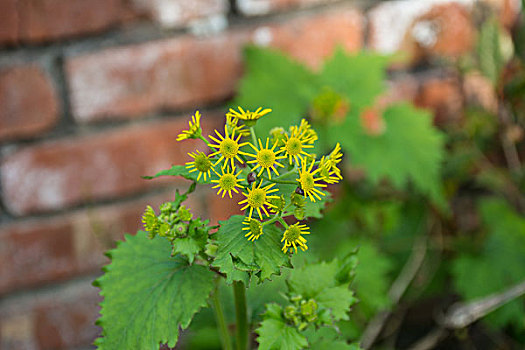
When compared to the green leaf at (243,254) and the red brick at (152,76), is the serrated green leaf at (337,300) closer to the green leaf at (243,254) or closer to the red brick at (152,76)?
the green leaf at (243,254)

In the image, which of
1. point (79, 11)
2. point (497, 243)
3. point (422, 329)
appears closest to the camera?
point (79, 11)

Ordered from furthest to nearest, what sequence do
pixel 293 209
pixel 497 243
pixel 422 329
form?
1. pixel 422 329
2. pixel 497 243
3. pixel 293 209

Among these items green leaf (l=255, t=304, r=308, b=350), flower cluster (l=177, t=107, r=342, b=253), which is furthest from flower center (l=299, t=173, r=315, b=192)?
green leaf (l=255, t=304, r=308, b=350)

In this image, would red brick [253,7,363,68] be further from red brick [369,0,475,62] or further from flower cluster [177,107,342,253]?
flower cluster [177,107,342,253]

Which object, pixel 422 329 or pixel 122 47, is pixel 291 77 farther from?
pixel 422 329

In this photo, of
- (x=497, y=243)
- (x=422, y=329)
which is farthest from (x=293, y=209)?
(x=422, y=329)

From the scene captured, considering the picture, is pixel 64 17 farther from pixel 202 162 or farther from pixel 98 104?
pixel 202 162
